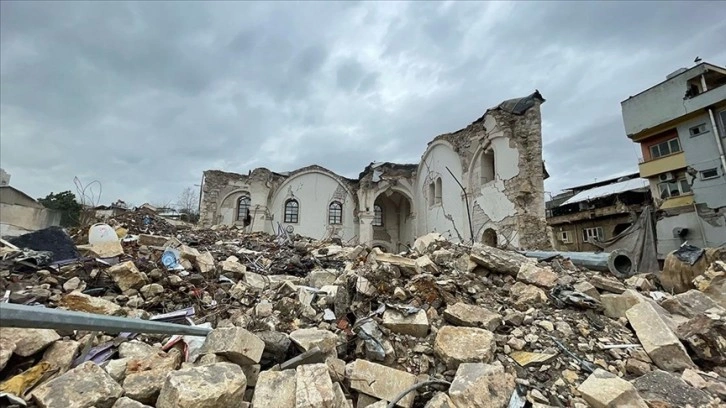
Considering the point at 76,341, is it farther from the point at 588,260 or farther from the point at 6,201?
the point at 6,201

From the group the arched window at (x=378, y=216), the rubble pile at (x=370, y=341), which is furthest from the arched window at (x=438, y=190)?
the rubble pile at (x=370, y=341)

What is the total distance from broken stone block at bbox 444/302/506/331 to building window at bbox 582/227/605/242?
2165 cm

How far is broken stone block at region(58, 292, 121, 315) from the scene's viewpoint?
116 inches

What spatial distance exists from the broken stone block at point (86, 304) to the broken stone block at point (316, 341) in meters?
1.89

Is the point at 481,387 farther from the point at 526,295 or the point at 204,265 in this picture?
the point at 204,265

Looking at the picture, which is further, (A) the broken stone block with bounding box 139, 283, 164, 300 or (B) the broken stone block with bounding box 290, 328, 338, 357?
(A) the broken stone block with bounding box 139, 283, 164, 300

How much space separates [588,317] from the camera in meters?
3.29

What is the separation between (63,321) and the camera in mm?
1395

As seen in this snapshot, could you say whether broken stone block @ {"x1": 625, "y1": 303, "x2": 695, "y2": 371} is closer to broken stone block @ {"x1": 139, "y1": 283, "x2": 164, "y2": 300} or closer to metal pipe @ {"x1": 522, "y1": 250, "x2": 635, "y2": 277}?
metal pipe @ {"x1": 522, "y1": 250, "x2": 635, "y2": 277}

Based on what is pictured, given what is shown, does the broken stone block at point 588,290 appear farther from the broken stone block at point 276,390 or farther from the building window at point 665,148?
the building window at point 665,148

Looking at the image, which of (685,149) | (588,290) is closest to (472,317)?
(588,290)

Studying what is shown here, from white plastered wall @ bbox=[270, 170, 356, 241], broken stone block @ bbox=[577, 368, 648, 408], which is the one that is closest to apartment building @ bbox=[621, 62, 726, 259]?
white plastered wall @ bbox=[270, 170, 356, 241]

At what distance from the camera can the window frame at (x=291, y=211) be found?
17.2 metres

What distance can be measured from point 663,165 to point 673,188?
49.8 inches
